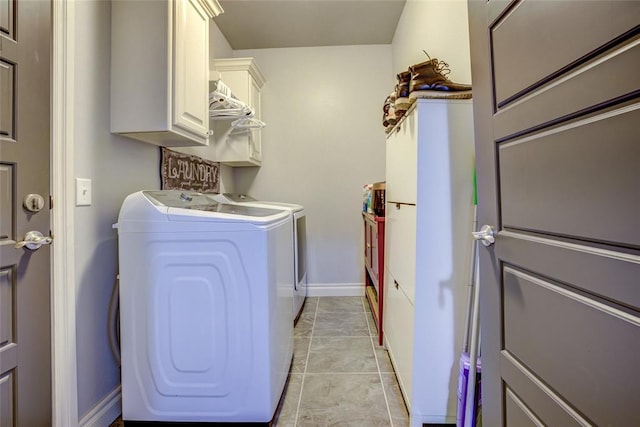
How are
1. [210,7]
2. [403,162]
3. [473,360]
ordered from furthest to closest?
[210,7]
[403,162]
[473,360]

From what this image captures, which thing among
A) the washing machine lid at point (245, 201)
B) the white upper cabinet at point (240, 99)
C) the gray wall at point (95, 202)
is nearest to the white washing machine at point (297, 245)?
the washing machine lid at point (245, 201)

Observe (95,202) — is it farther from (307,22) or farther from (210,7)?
(307,22)

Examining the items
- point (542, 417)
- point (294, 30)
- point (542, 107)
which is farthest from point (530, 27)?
point (294, 30)

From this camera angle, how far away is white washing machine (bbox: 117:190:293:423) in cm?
136

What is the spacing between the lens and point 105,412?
1.47 meters

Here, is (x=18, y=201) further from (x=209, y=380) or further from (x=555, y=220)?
(x=555, y=220)

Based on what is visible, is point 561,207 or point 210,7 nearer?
point 561,207

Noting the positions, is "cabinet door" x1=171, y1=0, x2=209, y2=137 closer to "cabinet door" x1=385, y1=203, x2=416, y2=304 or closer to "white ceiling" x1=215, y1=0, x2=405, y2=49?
"white ceiling" x1=215, y1=0, x2=405, y2=49

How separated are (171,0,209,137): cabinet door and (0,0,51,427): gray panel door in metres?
0.56

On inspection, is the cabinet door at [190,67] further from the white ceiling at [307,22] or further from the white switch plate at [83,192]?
the white ceiling at [307,22]

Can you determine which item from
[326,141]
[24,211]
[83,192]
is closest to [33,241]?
[24,211]

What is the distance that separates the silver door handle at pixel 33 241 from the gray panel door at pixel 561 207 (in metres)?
1.42

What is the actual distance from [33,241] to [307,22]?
9.28 feet

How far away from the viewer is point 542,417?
0.72 m
